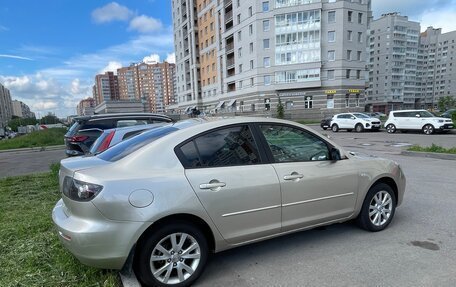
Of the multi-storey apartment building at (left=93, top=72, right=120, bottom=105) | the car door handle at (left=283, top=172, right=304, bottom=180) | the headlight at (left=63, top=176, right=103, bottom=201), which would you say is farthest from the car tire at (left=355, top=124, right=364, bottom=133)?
the multi-storey apartment building at (left=93, top=72, right=120, bottom=105)

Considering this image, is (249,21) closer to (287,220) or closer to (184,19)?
(184,19)

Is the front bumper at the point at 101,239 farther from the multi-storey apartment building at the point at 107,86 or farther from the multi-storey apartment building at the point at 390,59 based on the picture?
the multi-storey apartment building at the point at 390,59

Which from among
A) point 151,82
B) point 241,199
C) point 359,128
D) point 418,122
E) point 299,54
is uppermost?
point 151,82

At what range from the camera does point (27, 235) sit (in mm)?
3914

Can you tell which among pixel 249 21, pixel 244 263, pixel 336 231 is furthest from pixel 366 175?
pixel 249 21

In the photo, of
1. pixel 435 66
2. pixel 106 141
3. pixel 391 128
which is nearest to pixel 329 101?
pixel 391 128

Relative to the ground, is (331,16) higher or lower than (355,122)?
higher

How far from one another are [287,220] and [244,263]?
67cm

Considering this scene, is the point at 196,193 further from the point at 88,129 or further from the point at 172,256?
the point at 88,129

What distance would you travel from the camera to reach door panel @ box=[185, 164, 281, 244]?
279cm

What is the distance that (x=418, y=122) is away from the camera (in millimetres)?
20391

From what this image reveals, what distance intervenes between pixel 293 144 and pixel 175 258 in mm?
1837

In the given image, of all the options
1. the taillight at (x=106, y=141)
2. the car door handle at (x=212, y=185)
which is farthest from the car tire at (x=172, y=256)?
the taillight at (x=106, y=141)

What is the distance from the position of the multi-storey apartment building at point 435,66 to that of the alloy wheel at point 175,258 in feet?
433
